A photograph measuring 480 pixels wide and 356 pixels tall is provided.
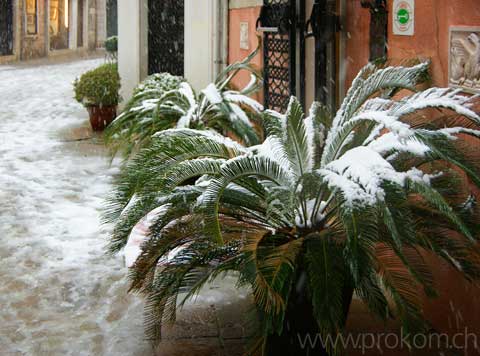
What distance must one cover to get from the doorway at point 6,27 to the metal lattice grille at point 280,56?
24714 mm

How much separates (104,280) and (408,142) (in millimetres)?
2959

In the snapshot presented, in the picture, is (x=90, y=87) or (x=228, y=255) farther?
(x=90, y=87)

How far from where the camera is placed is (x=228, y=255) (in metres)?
4.68

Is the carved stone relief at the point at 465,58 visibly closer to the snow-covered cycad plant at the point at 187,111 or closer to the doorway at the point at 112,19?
the snow-covered cycad plant at the point at 187,111

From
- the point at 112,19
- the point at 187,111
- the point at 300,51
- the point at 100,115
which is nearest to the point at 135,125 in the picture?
the point at 187,111

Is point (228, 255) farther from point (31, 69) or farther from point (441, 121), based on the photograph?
point (31, 69)

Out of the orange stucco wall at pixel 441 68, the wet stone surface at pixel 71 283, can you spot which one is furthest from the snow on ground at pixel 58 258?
the orange stucco wall at pixel 441 68

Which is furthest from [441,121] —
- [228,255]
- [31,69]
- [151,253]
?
[31,69]

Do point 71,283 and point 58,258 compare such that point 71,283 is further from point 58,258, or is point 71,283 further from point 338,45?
point 338,45

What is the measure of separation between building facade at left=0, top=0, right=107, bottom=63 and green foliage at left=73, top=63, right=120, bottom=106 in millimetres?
17978

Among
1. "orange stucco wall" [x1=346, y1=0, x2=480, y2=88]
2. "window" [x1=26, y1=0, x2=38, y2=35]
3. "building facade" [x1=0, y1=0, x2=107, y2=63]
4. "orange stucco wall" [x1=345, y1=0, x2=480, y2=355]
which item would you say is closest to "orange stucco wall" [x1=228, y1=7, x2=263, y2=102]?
"orange stucco wall" [x1=346, y1=0, x2=480, y2=88]

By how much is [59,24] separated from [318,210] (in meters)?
35.2

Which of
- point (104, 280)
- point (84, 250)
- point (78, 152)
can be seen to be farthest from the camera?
point (78, 152)

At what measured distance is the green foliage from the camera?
1360 cm
